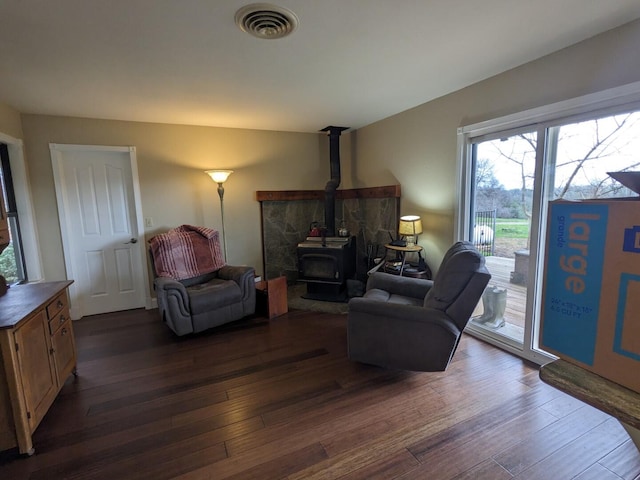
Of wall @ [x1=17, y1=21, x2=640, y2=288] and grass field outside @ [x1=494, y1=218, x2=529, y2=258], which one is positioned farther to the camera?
grass field outside @ [x1=494, y1=218, x2=529, y2=258]

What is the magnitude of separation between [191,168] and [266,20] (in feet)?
8.93

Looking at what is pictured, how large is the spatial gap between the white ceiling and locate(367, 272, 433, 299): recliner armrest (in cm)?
180

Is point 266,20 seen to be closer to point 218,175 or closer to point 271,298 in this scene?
point 218,175

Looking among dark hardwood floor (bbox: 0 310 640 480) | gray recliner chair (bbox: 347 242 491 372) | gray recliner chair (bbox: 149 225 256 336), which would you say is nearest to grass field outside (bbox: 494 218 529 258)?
gray recliner chair (bbox: 347 242 491 372)

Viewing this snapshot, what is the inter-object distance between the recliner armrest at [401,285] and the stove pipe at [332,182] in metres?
1.49

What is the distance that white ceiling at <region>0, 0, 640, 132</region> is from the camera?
1.66m

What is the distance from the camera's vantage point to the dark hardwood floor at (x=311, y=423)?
1628 millimetres

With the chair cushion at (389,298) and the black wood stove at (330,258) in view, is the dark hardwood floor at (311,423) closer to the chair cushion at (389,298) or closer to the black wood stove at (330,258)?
the chair cushion at (389,298)

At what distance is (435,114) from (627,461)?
297 cm

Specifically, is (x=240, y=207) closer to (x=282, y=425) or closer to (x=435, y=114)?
(x=435, y=114)

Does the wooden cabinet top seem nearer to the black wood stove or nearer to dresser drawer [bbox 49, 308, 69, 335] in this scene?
dresser drawer [bbox 49, 308, 69, 335]

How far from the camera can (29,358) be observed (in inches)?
71.8

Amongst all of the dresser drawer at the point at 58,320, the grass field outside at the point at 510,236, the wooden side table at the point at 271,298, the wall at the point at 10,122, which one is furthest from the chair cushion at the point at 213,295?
the grass field outside at the point at 510,236

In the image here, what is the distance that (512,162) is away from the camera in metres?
2.71
